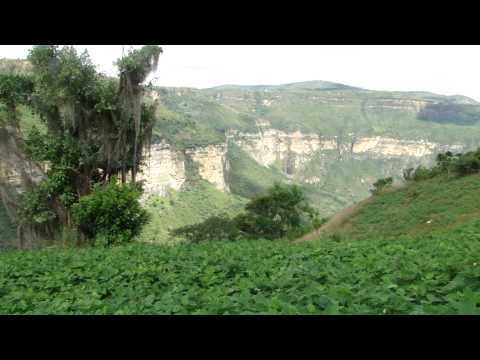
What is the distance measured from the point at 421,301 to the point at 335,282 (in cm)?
149

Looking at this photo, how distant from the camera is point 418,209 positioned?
21.5m

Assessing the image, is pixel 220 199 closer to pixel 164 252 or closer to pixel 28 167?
pixel 28 167

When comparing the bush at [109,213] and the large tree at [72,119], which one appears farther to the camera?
the large tree at [72,119]

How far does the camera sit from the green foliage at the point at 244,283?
12.4 feet

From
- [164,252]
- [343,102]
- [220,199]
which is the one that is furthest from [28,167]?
[343,102]

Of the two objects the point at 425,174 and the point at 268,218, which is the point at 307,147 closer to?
the point at 268,218

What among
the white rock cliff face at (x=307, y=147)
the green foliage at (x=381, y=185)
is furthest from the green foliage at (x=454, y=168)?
the white rock cliff face at (x=307, y=147)

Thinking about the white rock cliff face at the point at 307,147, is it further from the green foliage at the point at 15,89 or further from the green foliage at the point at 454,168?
the green foliage at the point at 15,89

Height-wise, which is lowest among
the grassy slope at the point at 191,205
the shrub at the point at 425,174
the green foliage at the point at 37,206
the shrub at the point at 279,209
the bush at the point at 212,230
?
the grassy slope at the point at 191,205

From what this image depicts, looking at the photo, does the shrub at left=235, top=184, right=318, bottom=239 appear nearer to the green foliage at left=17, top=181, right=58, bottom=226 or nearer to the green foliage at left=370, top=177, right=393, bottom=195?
the green foliage at left=370, top=177, right=393, bottom=195

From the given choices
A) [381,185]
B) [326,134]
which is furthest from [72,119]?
[326,134]

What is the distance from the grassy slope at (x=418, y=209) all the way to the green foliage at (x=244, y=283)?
837 centimetres

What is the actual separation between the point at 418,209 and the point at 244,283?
1773 cm

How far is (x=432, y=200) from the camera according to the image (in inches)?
886
